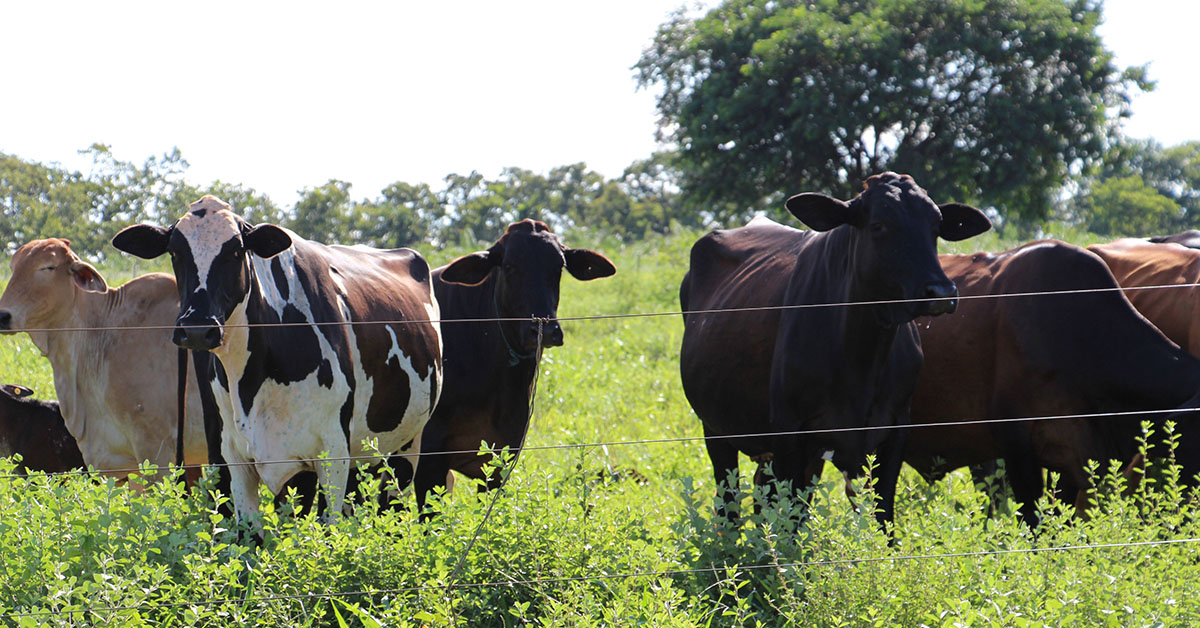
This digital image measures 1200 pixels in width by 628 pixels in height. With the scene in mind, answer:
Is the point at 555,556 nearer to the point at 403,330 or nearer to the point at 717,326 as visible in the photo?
the point at 403,330

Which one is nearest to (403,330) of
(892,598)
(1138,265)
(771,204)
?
(892,598)

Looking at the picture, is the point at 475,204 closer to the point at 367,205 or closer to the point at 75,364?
the point at 367,205

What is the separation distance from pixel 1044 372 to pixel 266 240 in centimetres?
434

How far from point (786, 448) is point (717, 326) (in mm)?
1167

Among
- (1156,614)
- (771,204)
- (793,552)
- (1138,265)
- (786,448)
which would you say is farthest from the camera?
(771,204)

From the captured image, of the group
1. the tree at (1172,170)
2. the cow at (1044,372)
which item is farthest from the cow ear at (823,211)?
the tree at (1172,170)

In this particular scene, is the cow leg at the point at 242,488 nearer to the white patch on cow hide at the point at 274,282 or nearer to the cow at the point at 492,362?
the white patch on cow hide at the point at 274,282

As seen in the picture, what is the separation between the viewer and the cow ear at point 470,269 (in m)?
6.68

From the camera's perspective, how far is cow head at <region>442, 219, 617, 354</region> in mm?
6352

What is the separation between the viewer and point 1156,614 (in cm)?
371

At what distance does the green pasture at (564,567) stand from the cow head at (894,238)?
37.6 inches

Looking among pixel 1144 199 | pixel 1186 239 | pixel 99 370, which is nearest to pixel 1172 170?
pixel 1144 199

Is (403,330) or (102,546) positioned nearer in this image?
(102,546)

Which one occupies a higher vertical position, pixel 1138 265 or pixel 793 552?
pixel 1138 265
